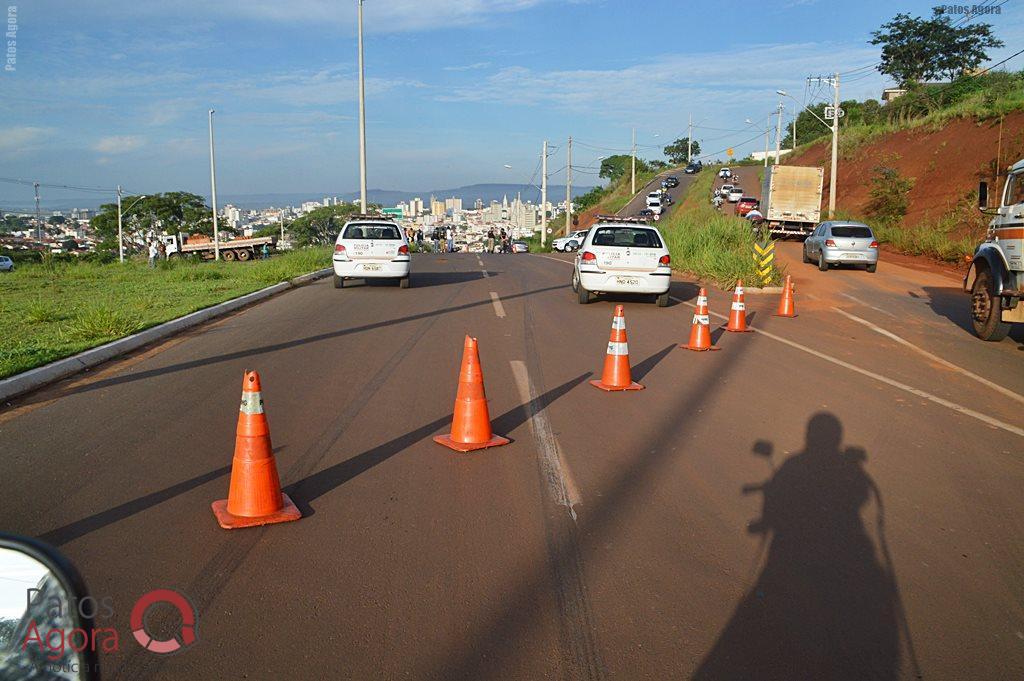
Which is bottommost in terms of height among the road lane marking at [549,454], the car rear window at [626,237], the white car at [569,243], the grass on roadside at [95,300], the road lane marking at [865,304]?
the road lane marking at [549,454]

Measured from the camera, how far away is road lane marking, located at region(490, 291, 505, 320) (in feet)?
51.6

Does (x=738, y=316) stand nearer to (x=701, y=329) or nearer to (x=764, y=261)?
(x=701, y=329)

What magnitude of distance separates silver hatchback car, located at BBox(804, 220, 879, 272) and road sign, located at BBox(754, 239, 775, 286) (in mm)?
4970

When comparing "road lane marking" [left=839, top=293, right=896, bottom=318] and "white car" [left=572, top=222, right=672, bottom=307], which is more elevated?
"white car" [left=572, top=222, right=672, bottom=307]

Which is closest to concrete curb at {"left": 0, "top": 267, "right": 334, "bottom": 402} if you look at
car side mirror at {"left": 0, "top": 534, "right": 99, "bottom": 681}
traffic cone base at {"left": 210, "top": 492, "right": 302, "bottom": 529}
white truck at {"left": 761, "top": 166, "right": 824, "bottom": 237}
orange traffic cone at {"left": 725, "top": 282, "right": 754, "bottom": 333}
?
traffic cone base at {"left": 210, "top": 492, "right": 302, "bottom": 529}

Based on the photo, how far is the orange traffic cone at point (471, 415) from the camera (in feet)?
22.1

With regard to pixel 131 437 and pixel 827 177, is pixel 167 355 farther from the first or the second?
pixel 827 177

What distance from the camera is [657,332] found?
45.2 feet

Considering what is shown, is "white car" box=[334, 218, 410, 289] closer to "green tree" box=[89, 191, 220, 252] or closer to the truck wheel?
the truck wheel

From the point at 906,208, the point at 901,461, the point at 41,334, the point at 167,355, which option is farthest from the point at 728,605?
the point at 906,208

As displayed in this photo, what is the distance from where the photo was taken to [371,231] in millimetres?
21422

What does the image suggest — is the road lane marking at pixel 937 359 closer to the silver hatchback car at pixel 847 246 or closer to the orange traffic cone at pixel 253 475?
the orange traffic cone at pixel 253 475

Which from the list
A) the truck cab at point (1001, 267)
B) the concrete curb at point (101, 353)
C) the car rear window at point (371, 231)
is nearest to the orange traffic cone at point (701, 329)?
the truck cab at point (1001, 267)

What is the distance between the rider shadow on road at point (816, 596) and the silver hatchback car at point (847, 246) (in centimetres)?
2103
